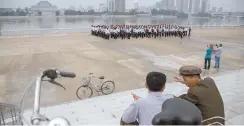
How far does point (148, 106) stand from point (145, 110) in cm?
4

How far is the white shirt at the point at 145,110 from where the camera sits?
1.89 metres

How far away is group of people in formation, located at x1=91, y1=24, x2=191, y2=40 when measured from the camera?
61.9 ft

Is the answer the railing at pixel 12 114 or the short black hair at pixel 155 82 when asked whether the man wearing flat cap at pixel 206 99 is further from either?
the railing at pixel 12 114

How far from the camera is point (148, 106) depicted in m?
1.89

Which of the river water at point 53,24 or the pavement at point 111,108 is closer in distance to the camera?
the pavement at point 111,108

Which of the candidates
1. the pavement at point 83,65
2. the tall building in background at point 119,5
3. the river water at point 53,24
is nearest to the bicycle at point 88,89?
the pavement at point 83,65

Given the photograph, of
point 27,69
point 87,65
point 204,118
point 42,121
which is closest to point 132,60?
point 87,65

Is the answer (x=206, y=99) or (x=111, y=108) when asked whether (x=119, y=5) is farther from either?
(x=206, y=99)

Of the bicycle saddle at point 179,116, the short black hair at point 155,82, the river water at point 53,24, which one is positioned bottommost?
the short black hair at point 155,82

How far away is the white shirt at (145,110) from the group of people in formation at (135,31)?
16655 mm

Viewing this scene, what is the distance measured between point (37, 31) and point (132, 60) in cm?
1478

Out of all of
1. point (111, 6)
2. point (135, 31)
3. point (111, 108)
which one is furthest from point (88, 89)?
point (111, 6)

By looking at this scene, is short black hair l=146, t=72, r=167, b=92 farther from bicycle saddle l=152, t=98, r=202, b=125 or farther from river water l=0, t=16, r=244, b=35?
river water l=0, t=16, r=244, b=35

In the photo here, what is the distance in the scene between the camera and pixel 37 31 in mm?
22484
